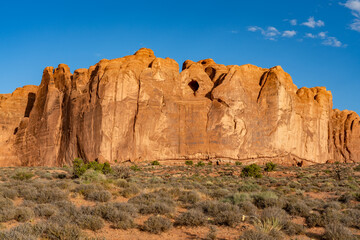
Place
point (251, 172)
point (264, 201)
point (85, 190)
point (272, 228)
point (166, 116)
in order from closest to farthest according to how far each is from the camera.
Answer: point (272, 228) → point (264, 201) → point (85, 190) → point (251, 172) → point (166, 116)

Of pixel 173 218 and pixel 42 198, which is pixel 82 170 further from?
pixel 173 218

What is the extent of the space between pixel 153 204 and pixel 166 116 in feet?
106

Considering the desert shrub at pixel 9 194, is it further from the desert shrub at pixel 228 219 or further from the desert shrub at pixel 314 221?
the desert shrub at pixel 314 221

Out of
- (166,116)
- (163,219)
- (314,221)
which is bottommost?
(314,221)

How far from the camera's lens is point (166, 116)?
42.2 metres

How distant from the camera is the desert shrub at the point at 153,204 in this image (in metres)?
9.74

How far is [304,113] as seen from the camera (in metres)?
50.2

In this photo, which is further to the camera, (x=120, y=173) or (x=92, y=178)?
(x=120, y=173)

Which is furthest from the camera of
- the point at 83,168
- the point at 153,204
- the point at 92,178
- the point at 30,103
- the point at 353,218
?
the point at 30,103

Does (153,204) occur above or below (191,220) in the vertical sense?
above

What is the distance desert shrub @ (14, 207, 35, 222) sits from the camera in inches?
336

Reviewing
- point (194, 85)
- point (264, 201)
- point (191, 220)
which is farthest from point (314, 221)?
point (194, 85)

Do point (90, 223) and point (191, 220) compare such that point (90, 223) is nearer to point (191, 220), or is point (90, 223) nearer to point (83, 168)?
point (191, 220)

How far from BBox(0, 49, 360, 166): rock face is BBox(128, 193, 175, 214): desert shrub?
1111 inches
